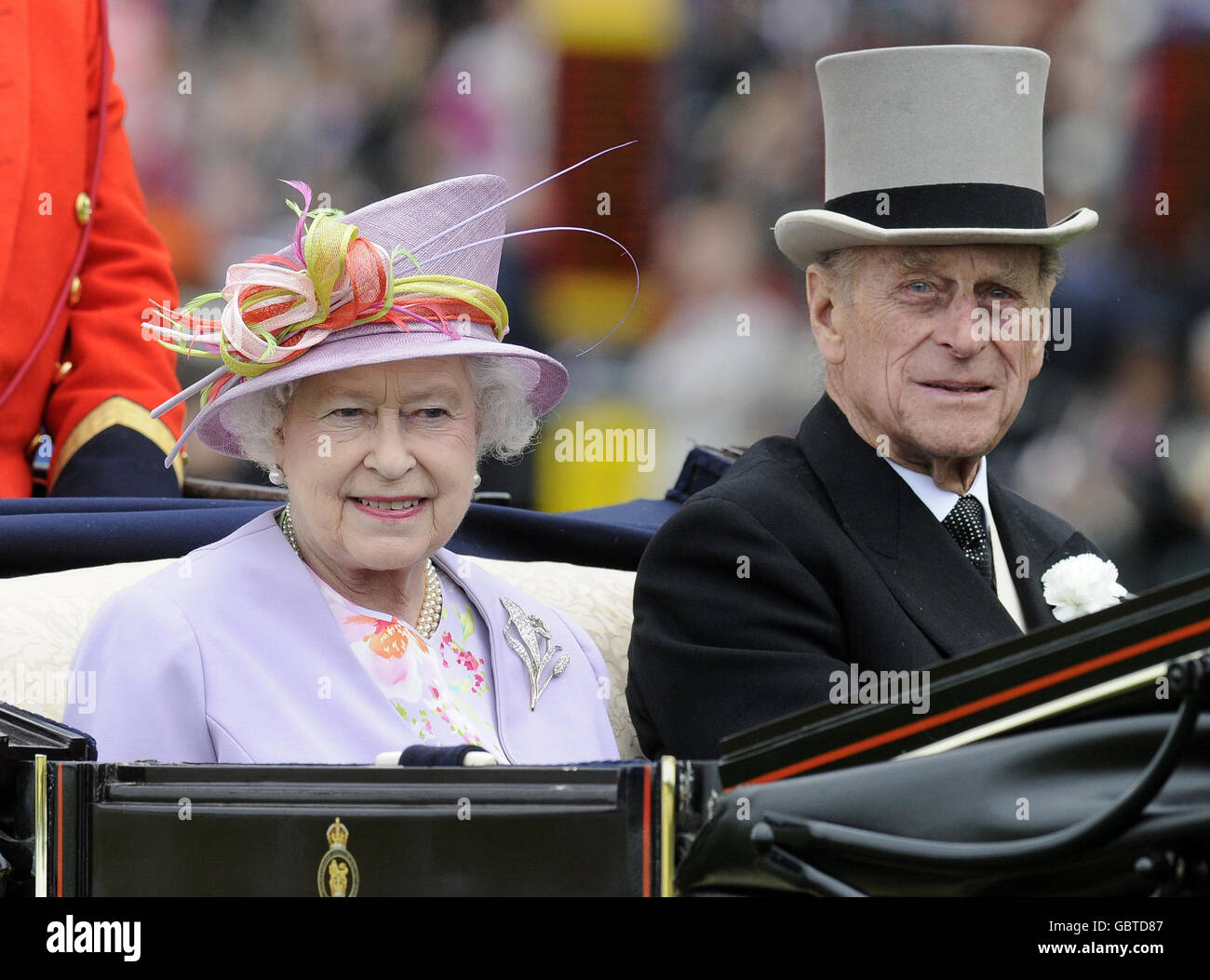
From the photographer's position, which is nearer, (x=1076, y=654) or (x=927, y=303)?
(x=1076, y=654)

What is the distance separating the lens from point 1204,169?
5531mm

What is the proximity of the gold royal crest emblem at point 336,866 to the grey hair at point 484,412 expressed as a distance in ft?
2.62

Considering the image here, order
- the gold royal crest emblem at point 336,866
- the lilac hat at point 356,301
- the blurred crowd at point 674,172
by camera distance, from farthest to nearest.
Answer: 1. the blurred crowd at point 674,172
2. the lilac hat at point 356,301
3. the gold royal crest emblem at point 336,866

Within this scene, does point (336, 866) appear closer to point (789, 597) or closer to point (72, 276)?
point (789, 597)

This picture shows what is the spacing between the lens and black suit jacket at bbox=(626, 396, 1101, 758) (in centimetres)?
219

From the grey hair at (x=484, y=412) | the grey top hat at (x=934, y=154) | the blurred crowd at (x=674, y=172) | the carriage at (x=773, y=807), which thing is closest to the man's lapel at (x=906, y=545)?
the grey top hat at (x=934, y=154)

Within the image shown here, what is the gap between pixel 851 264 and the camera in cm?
242

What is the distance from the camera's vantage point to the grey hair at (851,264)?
2416mm

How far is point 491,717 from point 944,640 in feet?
1.84

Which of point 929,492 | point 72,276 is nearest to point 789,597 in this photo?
point 929,492

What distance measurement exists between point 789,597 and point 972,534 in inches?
12.9

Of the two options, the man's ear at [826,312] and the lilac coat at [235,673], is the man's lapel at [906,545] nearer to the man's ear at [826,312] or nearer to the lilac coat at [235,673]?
the man's ear at [826,312]

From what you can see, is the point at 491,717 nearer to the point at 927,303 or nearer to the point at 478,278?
the point at 478,278
